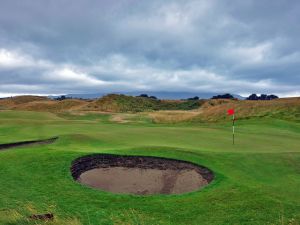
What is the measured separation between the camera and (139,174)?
2019cm

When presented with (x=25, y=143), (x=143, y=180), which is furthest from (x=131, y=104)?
(x=143, y=180)

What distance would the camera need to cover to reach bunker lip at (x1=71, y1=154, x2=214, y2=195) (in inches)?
727

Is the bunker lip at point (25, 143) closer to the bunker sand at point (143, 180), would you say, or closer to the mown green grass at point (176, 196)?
the mown green grass at point (176, 196)

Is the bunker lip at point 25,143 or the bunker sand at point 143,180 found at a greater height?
the bunker lip at point 25,143

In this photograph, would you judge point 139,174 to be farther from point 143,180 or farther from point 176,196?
point 176,196

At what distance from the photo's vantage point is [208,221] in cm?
1333

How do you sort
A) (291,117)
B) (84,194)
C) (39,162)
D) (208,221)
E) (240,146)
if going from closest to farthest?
(208,221) → (84,194) → (39,162) → (240,146) → (291,117)

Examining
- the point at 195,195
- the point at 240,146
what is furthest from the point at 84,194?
the point at 240,146

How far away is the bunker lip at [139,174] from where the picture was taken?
60.5 feet

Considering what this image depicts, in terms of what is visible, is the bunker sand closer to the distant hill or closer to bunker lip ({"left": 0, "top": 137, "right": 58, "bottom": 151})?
bunker lip ({"left": 0, "top": 137, "right": 58, "bottom": 151})

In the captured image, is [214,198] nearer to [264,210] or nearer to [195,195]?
[195,195]

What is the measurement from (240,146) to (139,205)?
13.6 metres

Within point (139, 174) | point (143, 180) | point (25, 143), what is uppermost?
point (25, 143)

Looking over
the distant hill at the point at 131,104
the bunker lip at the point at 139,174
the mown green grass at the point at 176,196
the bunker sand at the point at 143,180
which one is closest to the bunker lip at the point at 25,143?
the mown green grass at the point at 176,196
